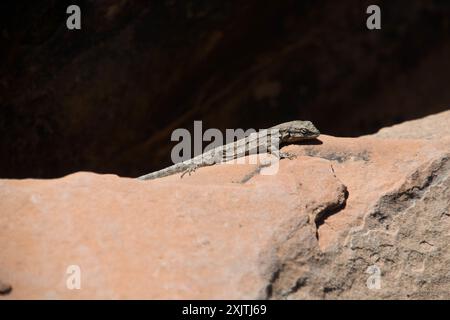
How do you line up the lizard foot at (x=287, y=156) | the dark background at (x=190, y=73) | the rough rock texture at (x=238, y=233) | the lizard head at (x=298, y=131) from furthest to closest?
the dark background at (x=190, y=73) < the lizard head at (x=298, y=131) < the lizard foot at (x=287, y=156) < the rough rock texture at (x=238, y=233)

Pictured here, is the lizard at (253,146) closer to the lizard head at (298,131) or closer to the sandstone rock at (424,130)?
the lizard head at (298,131)

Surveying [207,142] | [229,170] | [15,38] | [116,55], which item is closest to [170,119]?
[207,142]

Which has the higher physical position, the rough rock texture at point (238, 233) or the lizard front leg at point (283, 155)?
the lizard front leg at point (283, 155)

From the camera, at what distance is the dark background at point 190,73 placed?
731cm

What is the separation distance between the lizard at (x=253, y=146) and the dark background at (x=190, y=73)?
2.07 meters

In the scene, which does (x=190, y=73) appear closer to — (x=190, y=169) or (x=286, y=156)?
(x=190, y=169)

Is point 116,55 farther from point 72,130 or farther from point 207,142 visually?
point 207,142

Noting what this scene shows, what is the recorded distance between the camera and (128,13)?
24.4ft

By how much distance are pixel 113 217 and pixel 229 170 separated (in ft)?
4.55

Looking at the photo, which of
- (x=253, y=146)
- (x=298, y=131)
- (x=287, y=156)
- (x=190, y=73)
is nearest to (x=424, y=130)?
(x=298, y=131)

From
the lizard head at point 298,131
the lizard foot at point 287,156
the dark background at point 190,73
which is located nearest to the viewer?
the lizard foot at point 287,156

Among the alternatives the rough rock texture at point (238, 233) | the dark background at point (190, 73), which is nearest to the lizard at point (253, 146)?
the rough rock texture at point (238, 233)

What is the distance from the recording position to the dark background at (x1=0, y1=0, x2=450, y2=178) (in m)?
7.31

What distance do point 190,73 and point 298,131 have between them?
2.89 meters
